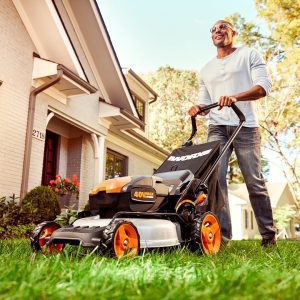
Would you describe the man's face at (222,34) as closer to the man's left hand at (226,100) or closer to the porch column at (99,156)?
the man's left hand at (226,100)

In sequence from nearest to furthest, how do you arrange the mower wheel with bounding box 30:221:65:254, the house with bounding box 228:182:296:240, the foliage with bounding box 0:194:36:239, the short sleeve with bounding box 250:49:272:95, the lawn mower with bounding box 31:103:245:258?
the lawn mower with bounding box 31:103:245:258
the mower wheel with bounding box 30:221:65:254
the short sleeve with bounding box 250:49:272:95
the foliage with bounding box 0:194:36:239
the house with bounding box 228:182:296:240

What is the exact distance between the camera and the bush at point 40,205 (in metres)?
6.66

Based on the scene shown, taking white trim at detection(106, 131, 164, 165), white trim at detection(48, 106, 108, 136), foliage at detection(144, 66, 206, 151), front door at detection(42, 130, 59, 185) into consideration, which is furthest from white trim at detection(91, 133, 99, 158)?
foliage at detection(144, 66, 206, 151)

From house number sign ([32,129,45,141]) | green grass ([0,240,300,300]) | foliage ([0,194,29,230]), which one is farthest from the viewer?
house number sign ([32,129,45,141])

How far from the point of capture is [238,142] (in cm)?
410

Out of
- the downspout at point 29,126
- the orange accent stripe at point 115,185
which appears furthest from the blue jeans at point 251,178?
the downspout at point 29,126

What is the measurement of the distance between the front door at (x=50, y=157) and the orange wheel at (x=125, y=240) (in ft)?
24.2

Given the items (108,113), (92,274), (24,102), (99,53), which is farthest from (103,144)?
(92,274)

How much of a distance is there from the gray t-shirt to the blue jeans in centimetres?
13

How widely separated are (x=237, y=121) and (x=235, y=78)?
451 millimetres

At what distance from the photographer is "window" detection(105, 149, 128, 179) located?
12.3m

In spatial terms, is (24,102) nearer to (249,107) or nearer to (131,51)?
(249,107)

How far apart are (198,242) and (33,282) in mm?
1776

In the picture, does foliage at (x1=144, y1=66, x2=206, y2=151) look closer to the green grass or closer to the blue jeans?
the blue jeans
